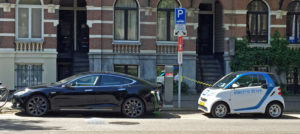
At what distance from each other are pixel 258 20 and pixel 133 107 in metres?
11.9

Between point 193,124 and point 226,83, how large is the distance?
110 inches

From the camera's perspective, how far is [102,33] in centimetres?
2117

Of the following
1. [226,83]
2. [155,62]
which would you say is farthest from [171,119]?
[155,62]

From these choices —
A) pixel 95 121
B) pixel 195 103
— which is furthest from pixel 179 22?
pixel 95 121

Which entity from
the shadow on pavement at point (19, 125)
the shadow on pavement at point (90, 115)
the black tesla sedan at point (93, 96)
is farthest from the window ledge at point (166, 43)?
the shadow on pavement at point (19, 125)

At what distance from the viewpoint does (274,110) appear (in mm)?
14883

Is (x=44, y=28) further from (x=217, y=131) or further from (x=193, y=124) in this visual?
(x=217, y=131)

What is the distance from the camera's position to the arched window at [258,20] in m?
22.9

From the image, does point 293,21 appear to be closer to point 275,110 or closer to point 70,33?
point 275,110

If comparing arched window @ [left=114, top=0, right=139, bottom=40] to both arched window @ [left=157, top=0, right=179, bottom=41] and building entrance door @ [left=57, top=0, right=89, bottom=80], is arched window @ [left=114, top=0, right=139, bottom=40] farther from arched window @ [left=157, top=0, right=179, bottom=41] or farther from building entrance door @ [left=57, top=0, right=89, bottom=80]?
building entrance door @ [left=57, top=0, right=89, bottom=80]

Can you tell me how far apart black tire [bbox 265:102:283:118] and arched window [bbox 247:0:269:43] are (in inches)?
339

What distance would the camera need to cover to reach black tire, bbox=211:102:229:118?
14.4m

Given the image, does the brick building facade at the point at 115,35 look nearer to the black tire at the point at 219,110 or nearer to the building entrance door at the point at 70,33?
the building entrance door at the point at 70,33

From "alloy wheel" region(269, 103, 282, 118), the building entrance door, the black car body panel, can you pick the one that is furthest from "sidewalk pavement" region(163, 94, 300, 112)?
the building entrance door
